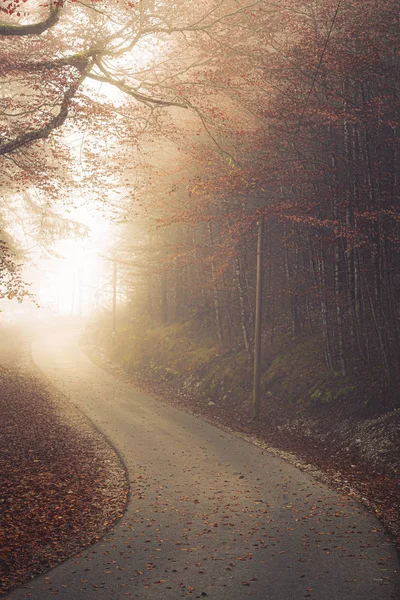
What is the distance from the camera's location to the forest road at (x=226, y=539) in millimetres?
5688

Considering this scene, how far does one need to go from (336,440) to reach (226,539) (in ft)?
21.6

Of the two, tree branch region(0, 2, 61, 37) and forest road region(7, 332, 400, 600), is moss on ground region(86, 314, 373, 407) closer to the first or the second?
forest road region(7, 332, 400, 600)

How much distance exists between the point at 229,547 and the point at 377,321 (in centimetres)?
794

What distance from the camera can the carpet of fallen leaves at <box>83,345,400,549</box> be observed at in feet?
31.3

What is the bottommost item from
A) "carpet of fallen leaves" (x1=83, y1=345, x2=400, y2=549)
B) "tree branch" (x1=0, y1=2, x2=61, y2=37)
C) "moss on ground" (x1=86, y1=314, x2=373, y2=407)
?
"carpet of fallen leaves" (x1=83, y1=345, x2=400, y2=549)

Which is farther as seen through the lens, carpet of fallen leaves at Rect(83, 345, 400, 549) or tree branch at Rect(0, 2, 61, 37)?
carpet of fallen leaves at Rect(83, 345, 400, 549)

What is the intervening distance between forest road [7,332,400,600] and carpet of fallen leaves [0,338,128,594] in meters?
0.33

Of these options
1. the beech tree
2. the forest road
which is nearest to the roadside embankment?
the beech tree

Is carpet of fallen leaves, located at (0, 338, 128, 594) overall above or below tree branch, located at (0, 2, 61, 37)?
below

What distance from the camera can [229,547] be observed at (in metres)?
6.89

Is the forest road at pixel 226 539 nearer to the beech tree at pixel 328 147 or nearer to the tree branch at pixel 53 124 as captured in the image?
the beech tree at pixel 328 147

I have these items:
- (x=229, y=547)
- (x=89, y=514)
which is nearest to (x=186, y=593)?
(x=229, y=547)

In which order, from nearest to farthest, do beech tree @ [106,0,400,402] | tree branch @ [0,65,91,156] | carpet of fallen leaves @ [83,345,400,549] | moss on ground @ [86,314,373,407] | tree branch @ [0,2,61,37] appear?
tree branch @ [0,2,61,37] → carpet of fallen leaves @ [83,345,400,549] → tree branch @ [0,65,91,156] → beech tree @ [106,0,400,402] → moss on ground @ [86,314,373,407]

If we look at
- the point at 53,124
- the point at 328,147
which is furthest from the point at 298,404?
the point at 53,124
